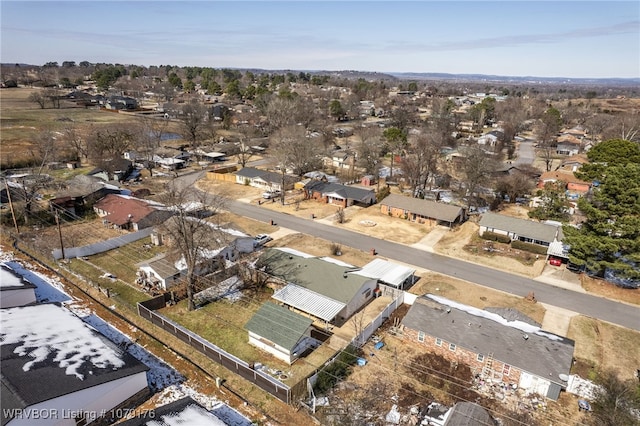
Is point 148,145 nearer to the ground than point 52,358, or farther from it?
farther from it

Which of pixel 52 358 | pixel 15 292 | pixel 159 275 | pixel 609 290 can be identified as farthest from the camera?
pixel 609 290

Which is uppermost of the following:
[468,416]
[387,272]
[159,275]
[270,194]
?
[270,194]

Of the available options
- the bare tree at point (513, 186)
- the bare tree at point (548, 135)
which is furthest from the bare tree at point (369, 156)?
the bare tree at point (548, 135)

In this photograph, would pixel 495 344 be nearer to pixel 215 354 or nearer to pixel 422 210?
pixel 215 354

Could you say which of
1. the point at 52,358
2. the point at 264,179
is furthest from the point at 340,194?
the point at 52,358

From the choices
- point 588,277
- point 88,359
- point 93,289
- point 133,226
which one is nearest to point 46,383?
point 88,359

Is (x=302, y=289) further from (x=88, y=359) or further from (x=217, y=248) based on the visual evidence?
(x=88, y=359)

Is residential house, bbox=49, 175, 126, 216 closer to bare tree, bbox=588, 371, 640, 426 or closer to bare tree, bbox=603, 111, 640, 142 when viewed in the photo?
bare tree, bbox=588, 371, 640, 426
